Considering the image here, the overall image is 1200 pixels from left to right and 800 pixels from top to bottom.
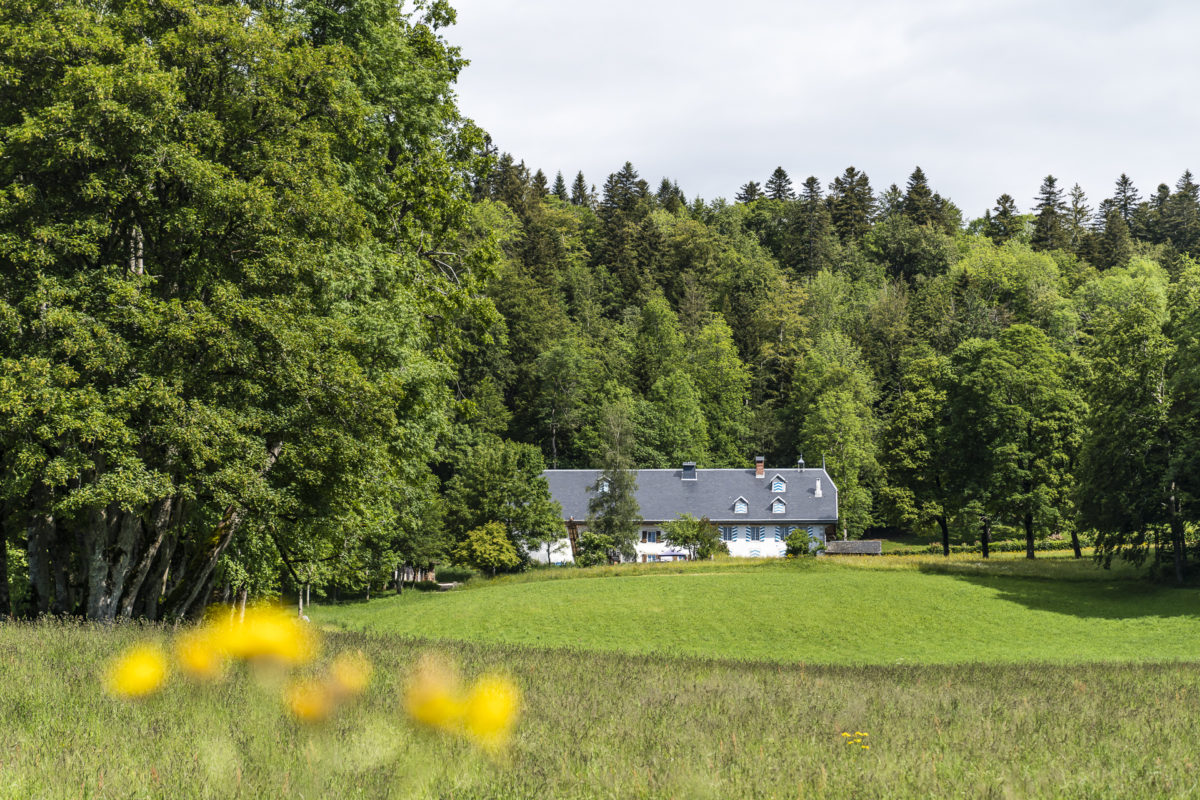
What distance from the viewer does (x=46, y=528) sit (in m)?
17.4

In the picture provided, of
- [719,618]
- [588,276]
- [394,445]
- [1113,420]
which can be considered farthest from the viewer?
[588,276]

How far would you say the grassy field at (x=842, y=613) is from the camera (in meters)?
33.8

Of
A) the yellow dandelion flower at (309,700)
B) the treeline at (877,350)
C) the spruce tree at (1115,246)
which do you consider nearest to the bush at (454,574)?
the treeline at (877,350)

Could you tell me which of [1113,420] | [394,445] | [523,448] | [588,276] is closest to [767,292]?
[588,276]

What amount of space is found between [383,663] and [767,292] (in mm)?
107019

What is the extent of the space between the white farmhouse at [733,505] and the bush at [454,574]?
6.29 m

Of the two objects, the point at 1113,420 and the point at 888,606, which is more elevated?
the point at 1113,420

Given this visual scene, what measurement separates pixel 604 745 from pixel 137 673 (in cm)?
406

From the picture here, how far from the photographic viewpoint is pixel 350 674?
791cm

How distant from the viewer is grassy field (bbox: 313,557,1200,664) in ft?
111

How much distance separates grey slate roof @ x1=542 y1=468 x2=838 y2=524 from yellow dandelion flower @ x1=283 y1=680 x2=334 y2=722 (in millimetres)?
67091

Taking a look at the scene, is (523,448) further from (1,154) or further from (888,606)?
(1,154)

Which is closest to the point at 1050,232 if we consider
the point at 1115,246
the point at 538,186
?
the point at 1115,246

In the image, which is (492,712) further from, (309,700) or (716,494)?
(716,494)
